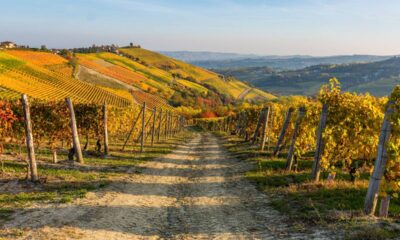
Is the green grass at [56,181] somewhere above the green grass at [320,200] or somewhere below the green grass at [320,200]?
below

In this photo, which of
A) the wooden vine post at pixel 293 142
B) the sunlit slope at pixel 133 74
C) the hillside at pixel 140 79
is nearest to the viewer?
the wooden vine post at pixel 293 142

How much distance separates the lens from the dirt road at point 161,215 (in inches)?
327

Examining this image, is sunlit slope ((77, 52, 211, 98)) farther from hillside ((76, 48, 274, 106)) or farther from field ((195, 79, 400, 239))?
field ((195, 79, 400, 239))

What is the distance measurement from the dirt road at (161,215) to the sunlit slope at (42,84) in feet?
198

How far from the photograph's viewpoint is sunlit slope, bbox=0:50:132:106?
75.5 meters

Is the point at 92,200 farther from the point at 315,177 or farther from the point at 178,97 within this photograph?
the point at 178,97

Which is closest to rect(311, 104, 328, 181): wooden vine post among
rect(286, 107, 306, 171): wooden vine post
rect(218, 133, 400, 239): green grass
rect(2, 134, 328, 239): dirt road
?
rect(218, 133, 400, 239): green grass

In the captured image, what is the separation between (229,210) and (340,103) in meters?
6.57

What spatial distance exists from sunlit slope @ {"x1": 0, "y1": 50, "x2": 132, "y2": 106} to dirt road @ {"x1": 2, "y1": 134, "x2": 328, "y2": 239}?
60.5 meters

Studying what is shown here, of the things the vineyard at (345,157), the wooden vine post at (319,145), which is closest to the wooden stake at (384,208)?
the vineyard at (345,157)

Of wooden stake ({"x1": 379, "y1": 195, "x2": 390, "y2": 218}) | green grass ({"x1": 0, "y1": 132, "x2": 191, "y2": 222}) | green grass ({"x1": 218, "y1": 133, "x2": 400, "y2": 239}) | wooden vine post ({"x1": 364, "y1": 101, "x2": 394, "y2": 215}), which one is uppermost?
wooden vine post ({"x1": 364, "y1": 101, "x2": 394, "y2": 215})

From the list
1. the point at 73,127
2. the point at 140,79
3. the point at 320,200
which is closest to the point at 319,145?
the point at 320,200

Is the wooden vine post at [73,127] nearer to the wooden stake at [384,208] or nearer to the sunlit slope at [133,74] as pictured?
the wooden stake at [384,208]

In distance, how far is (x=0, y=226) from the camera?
8297 mm
